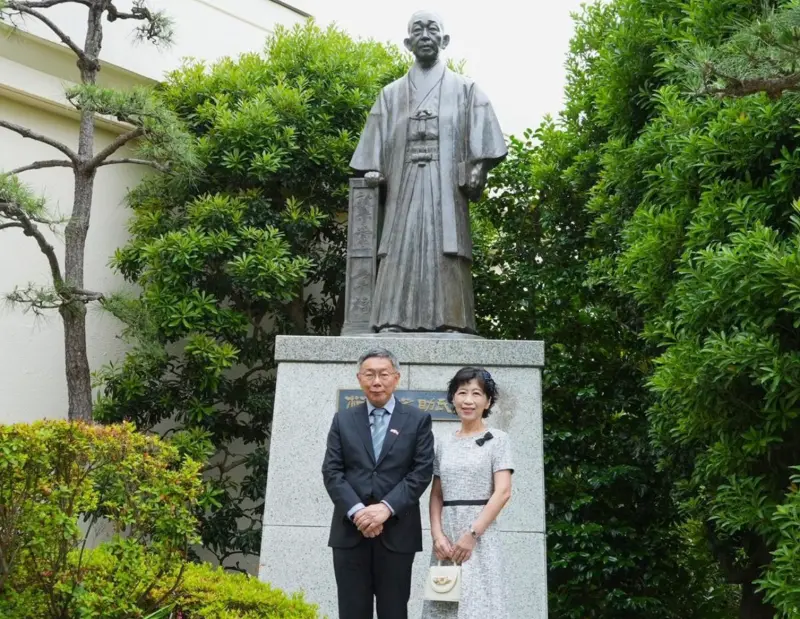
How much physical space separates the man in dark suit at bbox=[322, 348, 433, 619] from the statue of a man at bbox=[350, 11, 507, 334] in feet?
6.95

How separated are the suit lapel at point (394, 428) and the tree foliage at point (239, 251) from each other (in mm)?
4639

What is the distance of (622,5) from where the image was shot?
26.4 ft

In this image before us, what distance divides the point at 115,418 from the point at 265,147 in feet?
9.56

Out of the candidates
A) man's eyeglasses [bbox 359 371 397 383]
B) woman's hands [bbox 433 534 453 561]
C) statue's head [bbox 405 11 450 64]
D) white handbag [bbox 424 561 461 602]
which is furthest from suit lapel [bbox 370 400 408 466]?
statue's head [bbox 405 11 450 64]

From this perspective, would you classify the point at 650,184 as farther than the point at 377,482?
Yes

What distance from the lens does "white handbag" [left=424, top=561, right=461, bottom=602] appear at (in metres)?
3.74

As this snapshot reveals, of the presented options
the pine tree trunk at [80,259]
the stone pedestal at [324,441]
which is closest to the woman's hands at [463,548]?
the stone pedestal at [324,441]

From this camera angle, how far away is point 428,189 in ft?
21.5

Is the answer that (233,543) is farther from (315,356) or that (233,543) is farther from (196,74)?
(196,74)

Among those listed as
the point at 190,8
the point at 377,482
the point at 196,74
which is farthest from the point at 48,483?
the point at 190,8

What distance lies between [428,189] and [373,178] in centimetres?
38

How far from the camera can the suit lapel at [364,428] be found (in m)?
4.21

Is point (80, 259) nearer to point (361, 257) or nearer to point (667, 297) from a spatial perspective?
point (361, 257)

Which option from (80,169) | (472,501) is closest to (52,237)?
(80,169)
